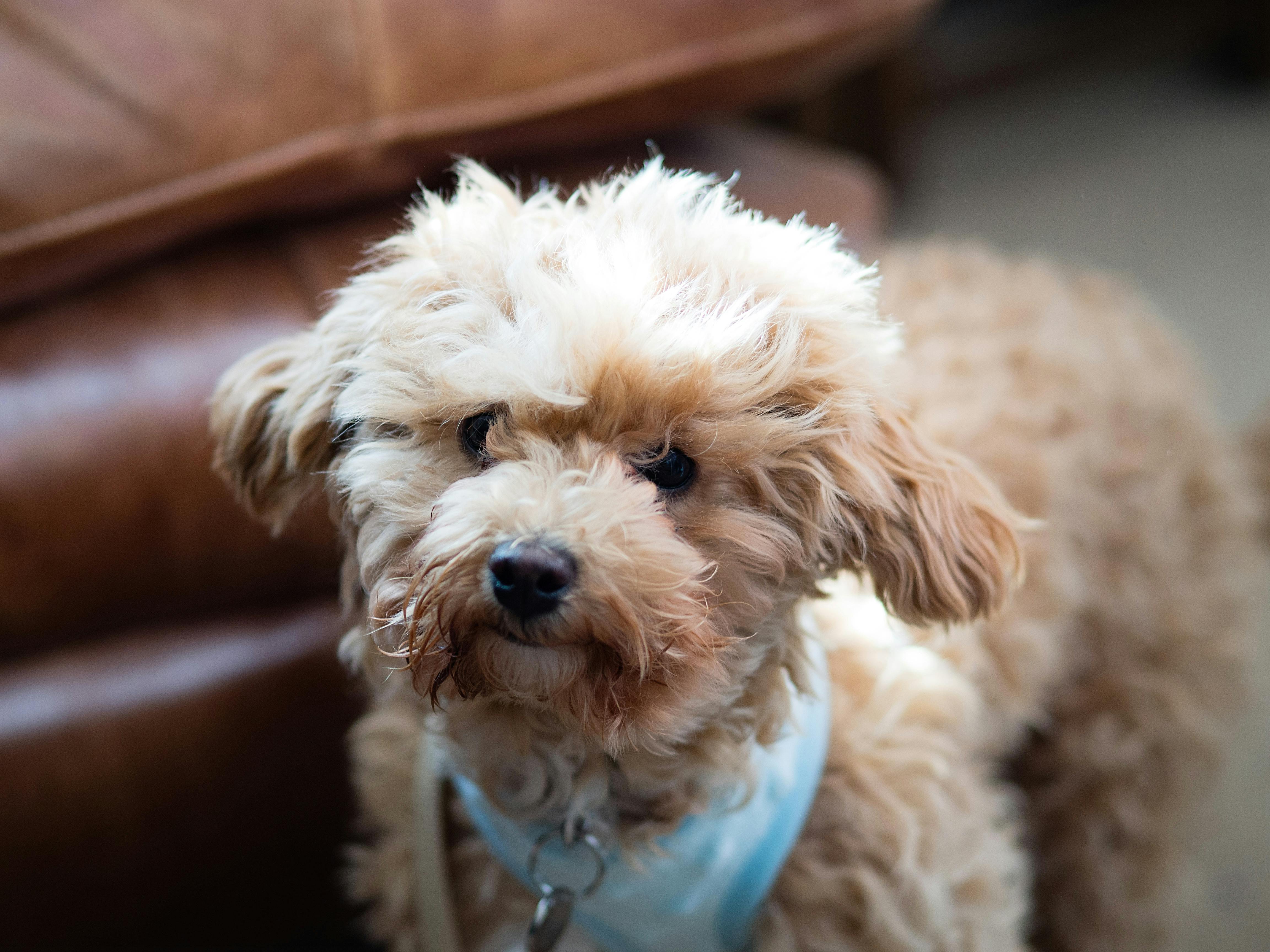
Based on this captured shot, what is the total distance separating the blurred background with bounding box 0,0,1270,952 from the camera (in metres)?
0.97

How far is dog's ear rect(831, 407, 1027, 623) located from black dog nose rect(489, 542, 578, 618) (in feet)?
0.68

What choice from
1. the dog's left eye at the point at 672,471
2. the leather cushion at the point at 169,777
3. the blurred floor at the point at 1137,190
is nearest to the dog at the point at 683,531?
the dog's left eye at the point at 672,471

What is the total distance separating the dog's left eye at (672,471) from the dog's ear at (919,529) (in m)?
0.10

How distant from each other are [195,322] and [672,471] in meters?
0.62

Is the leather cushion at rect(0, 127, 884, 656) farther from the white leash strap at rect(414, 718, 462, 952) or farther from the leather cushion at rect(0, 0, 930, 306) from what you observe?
the white leash strap at rect(414, 718, 462, 952)

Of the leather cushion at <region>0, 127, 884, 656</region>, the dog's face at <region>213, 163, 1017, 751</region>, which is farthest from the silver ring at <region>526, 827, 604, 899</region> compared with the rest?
the leather cushion at <region>0, 127, 884, 656</region>

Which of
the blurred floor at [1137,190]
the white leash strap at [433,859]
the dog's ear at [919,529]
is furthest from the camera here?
the blurred floor at [1137,190]

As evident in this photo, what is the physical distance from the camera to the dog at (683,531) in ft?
2.05

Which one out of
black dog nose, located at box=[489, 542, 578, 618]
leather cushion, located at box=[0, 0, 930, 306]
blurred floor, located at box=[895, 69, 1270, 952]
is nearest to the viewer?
black dog nose, located at box=[489, 542, 578, 618]

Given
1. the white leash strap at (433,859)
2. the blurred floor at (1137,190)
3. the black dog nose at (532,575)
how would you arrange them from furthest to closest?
the blurred floor at (1137,190) < the white leash strap at (433,859) < the black dog nose at (532,575)

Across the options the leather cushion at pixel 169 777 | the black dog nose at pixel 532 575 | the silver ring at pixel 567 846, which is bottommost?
the leather cushion at pixel 169 777

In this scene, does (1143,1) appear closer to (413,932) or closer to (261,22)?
(261,22)

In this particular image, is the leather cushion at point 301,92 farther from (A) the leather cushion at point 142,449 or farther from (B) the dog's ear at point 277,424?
(B) the dog's ear at point 277,424

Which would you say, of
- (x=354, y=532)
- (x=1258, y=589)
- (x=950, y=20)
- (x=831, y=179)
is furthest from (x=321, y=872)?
(x=950, y=20)
